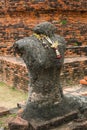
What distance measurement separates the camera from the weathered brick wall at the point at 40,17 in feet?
35.0

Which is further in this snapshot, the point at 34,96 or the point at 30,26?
the point at 30,26

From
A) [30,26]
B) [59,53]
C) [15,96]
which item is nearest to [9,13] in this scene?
[30,26]

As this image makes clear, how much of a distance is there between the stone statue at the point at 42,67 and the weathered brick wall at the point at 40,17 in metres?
5.60

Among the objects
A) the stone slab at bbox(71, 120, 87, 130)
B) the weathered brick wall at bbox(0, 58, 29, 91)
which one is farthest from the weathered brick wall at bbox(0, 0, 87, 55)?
the stone slab at bbox(71, 120, 87, 130)

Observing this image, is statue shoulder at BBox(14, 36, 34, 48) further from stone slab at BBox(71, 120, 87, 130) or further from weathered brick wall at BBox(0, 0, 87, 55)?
weathered brick wall at BBox(0, 0, 87, 55)

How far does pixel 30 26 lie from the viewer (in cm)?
1092

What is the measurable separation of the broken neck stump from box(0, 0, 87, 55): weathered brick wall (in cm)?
559

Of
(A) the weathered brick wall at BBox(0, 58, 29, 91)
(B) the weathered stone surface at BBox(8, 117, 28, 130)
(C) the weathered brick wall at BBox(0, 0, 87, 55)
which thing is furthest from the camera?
(C) the weathered brick wall at BBox(0, 0, 87, 55)

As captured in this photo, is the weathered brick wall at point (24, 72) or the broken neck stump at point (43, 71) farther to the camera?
the weathered brick wall at point (24, 72)

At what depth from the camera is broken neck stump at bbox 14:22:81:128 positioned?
4949mm

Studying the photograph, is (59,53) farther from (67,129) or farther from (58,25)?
(58,25)

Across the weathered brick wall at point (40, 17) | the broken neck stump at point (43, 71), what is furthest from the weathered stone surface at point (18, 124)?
the weathered brick wall at point (40, 17)

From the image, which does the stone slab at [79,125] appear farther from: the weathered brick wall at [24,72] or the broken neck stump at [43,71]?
the weathered brick wall at [24,72]

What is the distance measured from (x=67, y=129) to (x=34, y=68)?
0.97 metres
